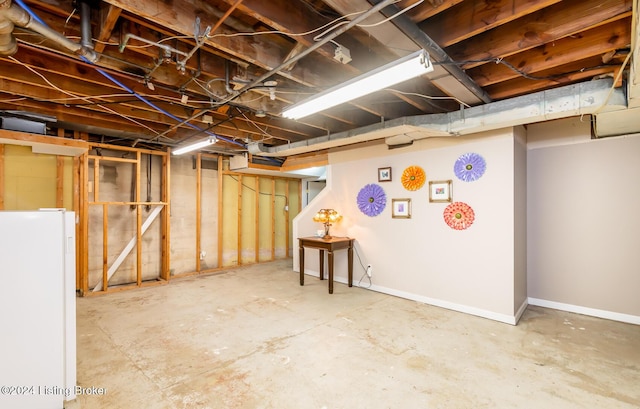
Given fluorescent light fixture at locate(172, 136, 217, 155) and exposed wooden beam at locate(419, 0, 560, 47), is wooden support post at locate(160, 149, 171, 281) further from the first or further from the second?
exposed wooden beam at locate(419, 0, 560, 47)

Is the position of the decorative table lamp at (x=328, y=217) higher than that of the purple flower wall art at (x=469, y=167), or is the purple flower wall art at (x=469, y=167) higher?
the purple flower wall art at (x=469, y=167)

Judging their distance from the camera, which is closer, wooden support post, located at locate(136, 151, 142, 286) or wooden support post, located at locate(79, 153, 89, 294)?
wooden support post, located at locate(79, 153, 89, 294)

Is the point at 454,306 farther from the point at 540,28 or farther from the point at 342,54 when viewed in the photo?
the point at 342,54

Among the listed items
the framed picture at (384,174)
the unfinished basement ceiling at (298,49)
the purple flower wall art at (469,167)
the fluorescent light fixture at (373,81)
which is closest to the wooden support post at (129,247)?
the unfinished basement ceiling at (298,49)

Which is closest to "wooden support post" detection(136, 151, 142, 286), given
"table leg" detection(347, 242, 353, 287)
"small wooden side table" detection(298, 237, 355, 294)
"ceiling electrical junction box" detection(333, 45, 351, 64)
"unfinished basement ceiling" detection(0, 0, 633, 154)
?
"unfinished basement ceiling" detection(0, 0, 633, 154)

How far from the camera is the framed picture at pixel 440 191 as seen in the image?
3.65 m

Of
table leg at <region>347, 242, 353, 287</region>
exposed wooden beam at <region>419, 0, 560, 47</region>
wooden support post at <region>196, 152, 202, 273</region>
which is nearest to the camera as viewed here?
exposed wooden beam at <region>419, 0, 560, 47</region>

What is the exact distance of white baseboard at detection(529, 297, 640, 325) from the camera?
322 centimetres

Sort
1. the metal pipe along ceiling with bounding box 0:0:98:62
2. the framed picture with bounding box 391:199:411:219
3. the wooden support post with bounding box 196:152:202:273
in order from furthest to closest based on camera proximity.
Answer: the wooden support post with bounding box 196:152:202:273
the framed picture with bounding box 391:199:411:219
the metal pipe along ceiling with bounding box 0:0:98:62

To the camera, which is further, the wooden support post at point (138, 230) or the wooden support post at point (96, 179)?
the wooden support post at point (138, 230)

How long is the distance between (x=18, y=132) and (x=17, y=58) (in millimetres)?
1453

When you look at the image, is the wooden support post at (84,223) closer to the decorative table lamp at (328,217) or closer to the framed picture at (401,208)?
the decorative table lamp at (328,217)

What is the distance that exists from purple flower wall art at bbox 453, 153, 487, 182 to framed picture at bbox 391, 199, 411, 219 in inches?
29.2

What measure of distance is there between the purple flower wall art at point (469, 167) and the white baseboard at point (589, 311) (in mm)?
1878
